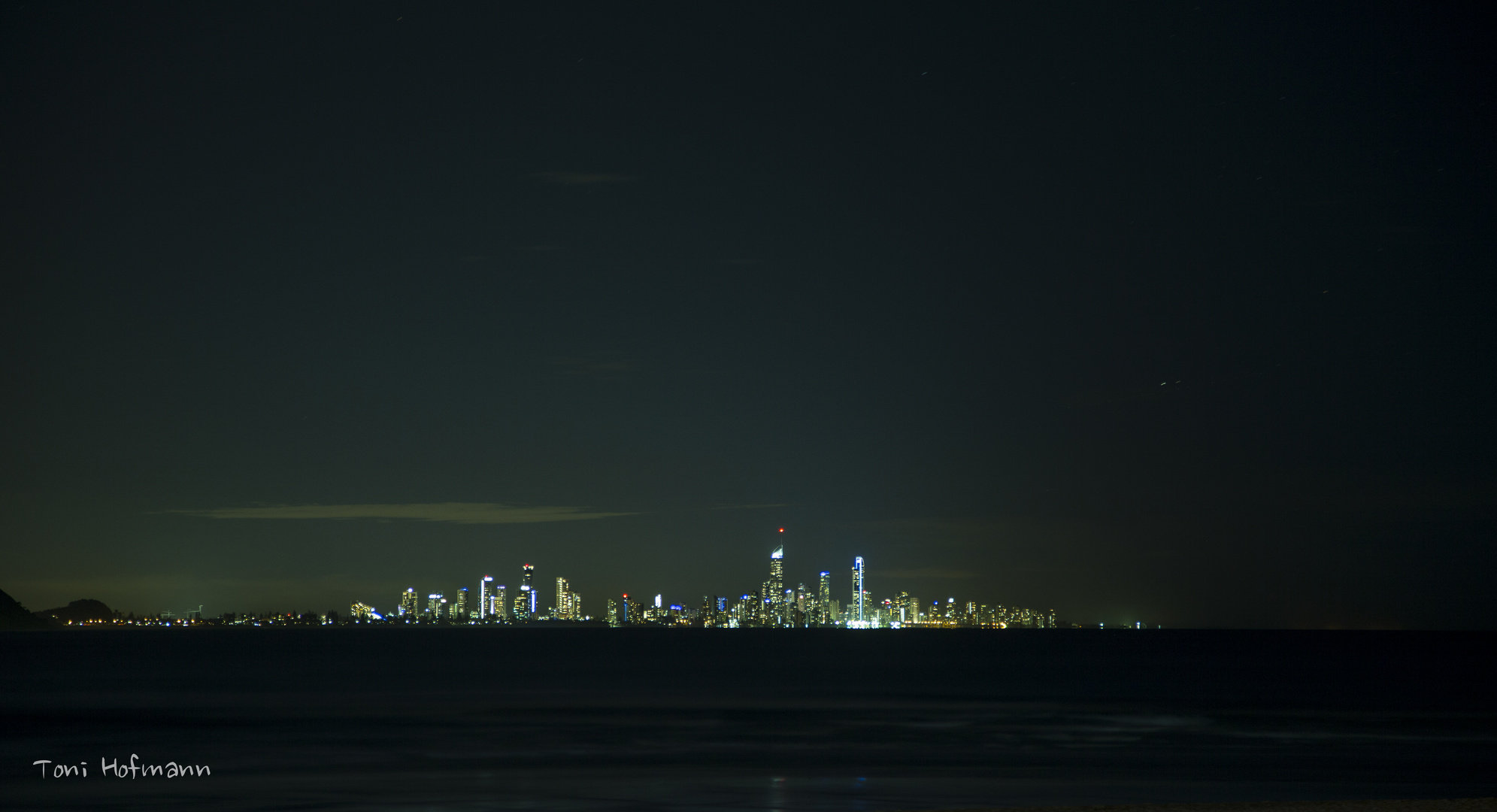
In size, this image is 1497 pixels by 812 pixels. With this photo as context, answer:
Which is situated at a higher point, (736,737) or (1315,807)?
(1315,807)

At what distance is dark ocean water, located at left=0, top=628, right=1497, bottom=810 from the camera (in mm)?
29781

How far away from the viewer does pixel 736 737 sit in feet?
155

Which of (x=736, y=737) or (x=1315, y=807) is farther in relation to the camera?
(x=736, y=737)

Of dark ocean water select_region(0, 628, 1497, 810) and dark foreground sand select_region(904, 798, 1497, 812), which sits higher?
dark foreground sand select_region(904, 798, 1497, 812)

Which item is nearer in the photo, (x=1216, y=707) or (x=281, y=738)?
(x=281, y=738)

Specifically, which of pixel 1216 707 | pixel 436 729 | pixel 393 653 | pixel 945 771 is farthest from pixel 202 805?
pixel 393 653

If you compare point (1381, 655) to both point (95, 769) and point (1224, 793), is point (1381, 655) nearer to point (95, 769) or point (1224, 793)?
point (1224, 793)

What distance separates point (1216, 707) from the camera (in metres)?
65.9

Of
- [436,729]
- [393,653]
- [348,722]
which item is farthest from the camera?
[393,653]

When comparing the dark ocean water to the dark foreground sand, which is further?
the dark ocean water

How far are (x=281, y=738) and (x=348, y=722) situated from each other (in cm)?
670

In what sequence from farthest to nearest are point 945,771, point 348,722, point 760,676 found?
1. point 760,676
2. point 348,722
3. point 945,771

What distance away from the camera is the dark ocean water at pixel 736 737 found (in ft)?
97.7

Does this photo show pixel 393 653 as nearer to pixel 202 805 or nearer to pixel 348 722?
pixel 348 722
